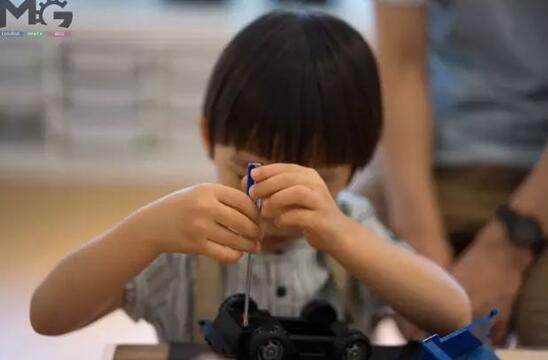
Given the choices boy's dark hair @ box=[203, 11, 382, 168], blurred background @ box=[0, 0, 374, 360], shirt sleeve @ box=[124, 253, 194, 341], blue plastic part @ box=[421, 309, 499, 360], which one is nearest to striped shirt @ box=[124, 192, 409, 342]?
shirt sleeve @ box=[124, 253, 194, 341]

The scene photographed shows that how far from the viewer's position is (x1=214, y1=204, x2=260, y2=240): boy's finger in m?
0.54

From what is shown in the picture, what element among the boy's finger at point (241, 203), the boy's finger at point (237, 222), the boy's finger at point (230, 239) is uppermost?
the boy's finger at point (241, 203)

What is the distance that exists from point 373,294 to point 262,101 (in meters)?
0.20

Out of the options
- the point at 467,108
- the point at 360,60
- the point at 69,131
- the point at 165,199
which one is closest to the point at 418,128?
the point at 467,108

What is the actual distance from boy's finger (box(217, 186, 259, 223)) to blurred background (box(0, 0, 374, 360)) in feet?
4.04

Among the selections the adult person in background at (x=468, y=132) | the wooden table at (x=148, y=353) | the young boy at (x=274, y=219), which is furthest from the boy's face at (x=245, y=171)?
the adult person in background at (x=468, y=132)

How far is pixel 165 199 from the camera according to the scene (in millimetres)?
593

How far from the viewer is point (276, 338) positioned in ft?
1.69

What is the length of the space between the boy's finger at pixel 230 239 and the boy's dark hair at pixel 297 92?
0.43ft

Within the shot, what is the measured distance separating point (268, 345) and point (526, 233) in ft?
1.50

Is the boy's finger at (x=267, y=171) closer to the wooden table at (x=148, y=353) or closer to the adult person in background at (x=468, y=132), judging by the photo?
the wooden table at (x=148, y=353)

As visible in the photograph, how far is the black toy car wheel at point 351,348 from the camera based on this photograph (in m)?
0.54

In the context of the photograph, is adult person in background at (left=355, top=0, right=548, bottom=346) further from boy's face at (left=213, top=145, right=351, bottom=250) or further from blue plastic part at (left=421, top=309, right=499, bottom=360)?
blue plastic part at (left=421, top=309, right=499, bottom=360)

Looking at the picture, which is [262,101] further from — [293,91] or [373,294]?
[373,294]
